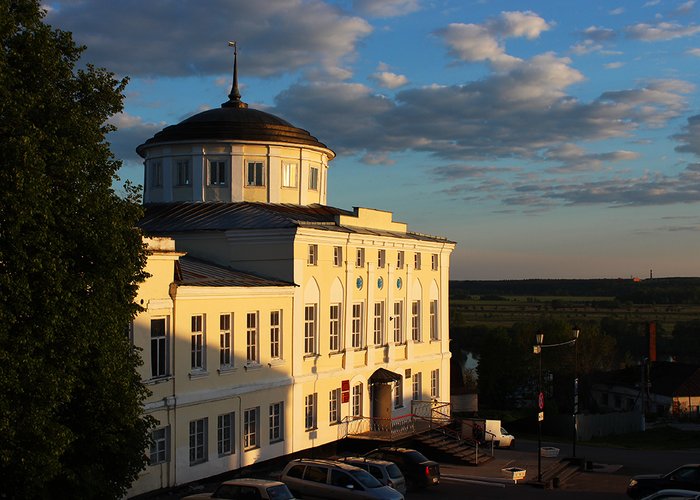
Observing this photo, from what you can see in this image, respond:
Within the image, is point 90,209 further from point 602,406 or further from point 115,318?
point 602,406

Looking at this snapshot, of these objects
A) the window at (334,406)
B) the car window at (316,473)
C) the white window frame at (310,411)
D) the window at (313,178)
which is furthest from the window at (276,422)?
the window at (313,178)

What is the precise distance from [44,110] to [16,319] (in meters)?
3.92

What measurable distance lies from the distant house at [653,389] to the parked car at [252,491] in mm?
52832

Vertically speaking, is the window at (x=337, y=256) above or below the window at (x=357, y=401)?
above

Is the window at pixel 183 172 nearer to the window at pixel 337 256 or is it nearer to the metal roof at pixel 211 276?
the metal roof at pixel 211 276

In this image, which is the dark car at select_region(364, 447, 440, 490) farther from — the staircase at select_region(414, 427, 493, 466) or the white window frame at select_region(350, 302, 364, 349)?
the white window frame at select_region(350, 302, 364, 349)

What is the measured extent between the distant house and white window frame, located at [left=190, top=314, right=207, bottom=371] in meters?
49.6

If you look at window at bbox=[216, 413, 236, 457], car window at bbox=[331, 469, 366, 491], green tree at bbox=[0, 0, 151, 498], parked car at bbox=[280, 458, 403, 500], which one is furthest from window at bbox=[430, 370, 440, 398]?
green tree at bbox=[0, 0, 151, 498]

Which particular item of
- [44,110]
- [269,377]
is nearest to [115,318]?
[44,110]

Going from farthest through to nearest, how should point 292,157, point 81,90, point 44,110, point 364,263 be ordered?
1. point 292,157
2. point 364,263
3. point 81,90
4. point 44,110

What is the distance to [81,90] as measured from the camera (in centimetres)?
1733

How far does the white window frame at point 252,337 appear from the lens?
1168 inches

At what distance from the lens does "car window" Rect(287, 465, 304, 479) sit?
25.0m

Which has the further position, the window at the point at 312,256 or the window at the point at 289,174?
the window at the point at 289,174
